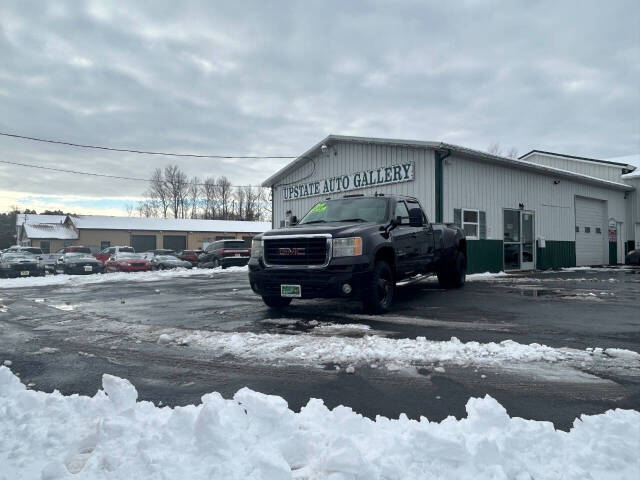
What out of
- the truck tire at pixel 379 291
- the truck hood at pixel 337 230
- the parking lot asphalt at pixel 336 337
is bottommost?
the parking lot asphalt at pixel 336 337

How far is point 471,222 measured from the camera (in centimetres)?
1564

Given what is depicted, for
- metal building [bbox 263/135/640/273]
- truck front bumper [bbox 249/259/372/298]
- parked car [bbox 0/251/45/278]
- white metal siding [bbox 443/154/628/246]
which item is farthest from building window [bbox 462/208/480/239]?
parked car [bbox 0/251/45/278]

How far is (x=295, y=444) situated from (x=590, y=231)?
2365cm

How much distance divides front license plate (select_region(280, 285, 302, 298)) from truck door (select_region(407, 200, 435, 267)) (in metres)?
3.02

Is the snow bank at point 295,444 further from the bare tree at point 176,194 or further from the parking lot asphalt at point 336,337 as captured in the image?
the bare tree at point 176,194

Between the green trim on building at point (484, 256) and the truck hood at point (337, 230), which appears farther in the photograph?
the green trim on building at point (484, 256)

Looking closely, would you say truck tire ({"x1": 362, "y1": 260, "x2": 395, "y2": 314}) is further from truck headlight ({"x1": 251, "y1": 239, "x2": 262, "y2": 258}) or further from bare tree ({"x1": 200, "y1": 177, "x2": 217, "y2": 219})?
bare tree ({"x1": 200, "y1": 177, "x2": 217, "y2": 219})

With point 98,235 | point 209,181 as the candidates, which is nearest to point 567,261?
point 98,235

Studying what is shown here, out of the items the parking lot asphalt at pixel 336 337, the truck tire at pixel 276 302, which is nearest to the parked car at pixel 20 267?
the parking lot asphalt at pixel 336 337

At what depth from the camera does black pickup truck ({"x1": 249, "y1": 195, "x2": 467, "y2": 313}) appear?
6.70m

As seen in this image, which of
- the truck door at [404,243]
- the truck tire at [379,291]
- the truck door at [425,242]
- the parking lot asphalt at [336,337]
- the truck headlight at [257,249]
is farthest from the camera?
the truck door at [425,242]

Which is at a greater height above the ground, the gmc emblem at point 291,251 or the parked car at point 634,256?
the gmc emblem at point 291,251

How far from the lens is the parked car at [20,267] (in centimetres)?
1970

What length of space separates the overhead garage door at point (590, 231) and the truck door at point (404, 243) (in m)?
16.0
